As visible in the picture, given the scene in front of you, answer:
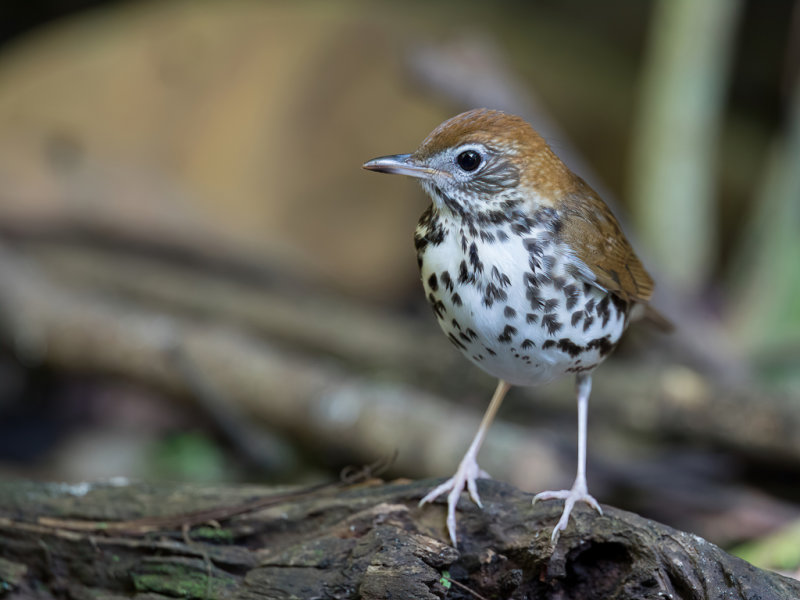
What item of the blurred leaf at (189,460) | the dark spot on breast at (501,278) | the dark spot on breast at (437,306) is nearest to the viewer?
the dark spot on breast at (501,278)

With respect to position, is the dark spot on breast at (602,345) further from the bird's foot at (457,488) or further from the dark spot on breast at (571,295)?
the bird's foot at (457,488)

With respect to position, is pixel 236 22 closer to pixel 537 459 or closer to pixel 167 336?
pixel 167 336

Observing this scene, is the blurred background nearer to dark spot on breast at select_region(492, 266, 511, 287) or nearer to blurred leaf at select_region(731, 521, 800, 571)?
blurred leaf at select_region(731, 521, 800, 571)

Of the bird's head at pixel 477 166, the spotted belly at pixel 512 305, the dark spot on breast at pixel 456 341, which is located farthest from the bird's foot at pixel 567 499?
the bird's head at pixel 477 166

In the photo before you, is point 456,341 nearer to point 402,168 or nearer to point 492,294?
point 492,294

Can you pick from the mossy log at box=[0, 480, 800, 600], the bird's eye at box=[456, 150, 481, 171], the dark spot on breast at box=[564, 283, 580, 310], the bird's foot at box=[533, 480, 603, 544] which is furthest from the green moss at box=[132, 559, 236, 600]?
the bird's eye at box=[456, 150, 481, 171]

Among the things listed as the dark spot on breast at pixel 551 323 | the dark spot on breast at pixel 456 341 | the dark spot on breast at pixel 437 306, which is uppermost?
the dark spot on breast at pixel 551 323

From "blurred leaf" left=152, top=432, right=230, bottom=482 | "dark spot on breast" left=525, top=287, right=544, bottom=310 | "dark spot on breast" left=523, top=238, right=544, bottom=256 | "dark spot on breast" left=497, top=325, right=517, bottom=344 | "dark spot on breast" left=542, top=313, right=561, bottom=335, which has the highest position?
"dark spot on breast" left=523, top=238, right=544, bottom=256

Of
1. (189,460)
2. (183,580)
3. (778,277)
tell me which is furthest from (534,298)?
(778,277)

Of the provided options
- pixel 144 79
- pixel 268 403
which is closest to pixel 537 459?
pixel 268 403

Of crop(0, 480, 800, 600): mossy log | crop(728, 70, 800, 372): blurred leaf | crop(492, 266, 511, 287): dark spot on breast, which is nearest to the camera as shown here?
crop(0, 480, 800, 600): mossy log
